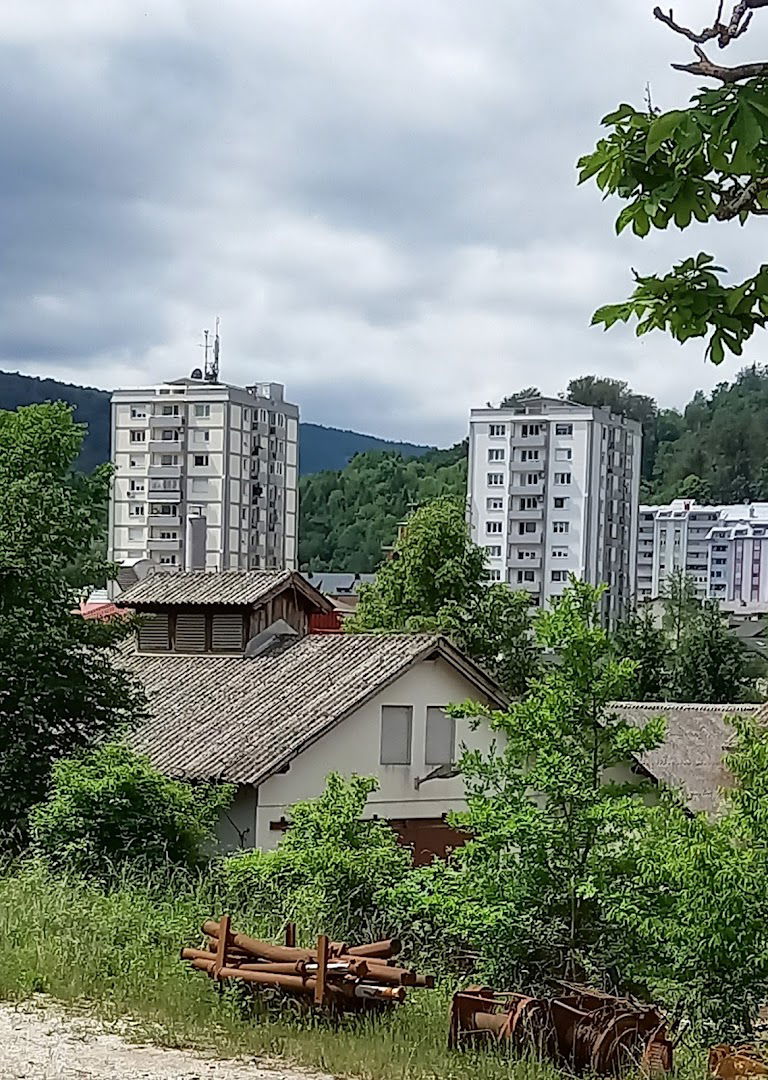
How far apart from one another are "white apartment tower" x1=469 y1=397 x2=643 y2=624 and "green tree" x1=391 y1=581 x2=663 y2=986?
89.7 metres

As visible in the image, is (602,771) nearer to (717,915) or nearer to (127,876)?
(717,915)

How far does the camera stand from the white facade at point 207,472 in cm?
10456

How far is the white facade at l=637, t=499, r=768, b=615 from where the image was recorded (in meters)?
124

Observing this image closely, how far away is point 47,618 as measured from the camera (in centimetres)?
1828

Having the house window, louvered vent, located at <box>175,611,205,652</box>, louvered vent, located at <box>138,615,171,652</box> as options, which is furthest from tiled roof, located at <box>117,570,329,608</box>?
the house window

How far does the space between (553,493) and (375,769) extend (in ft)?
242

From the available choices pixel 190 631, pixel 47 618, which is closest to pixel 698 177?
pixel 47 618

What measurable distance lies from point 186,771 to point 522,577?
77.3 m

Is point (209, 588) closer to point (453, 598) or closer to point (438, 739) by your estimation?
point (438, 739)

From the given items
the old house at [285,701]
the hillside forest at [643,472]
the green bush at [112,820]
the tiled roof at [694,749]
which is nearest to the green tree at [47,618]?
the green bush at [112,820]

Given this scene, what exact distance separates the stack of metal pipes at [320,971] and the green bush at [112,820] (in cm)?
501

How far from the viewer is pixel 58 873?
13070 mm

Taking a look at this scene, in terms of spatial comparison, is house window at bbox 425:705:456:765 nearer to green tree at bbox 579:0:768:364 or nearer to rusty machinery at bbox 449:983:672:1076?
rusty machinery at bbox 449:983:672:1076

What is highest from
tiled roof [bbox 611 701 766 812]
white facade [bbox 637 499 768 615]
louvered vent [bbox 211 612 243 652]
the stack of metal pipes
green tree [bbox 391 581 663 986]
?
white facade [bbox 637 499 768 615]
